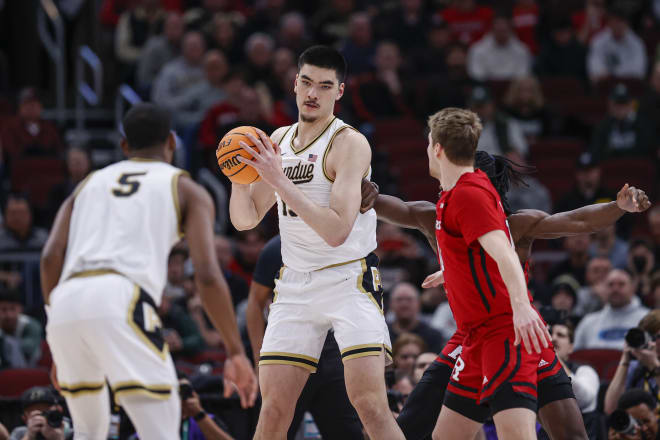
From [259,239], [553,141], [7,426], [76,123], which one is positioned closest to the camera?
[7,426]

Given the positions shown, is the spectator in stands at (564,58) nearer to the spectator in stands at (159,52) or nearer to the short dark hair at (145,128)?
the spectator in stands at (159,52)

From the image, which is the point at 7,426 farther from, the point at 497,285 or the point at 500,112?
the point at 500,112

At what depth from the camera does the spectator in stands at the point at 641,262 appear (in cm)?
1162

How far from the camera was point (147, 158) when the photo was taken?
19.4 feet

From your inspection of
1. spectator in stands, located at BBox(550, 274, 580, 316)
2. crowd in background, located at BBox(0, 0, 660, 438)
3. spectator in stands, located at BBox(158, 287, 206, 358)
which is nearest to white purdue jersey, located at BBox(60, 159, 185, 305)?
crowd in background, located at BBox(0, 0, 660, 438)

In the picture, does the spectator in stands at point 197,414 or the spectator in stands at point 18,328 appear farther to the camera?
the spectator in stands at point 18,328

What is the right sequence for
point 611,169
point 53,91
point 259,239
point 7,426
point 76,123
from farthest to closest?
point 53,91, point 76,123, point 611,169, point 259,239, point 7,426

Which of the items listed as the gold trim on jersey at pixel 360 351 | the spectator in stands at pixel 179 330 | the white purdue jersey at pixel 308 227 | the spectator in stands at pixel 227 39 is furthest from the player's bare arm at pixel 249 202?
the spectator in stands at pixel 227 39

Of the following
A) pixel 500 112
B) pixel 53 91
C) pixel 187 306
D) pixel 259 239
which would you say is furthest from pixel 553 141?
pixel 53 91

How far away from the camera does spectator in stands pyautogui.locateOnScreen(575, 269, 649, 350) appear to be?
10523mm

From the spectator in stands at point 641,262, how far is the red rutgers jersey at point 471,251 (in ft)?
20.5

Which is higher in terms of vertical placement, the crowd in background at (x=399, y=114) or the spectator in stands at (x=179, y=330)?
the crowd in background at (x=399, y=114)

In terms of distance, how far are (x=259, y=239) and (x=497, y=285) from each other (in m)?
7.35

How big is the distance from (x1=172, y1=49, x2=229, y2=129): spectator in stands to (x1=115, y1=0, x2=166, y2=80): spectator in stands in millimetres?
1633
